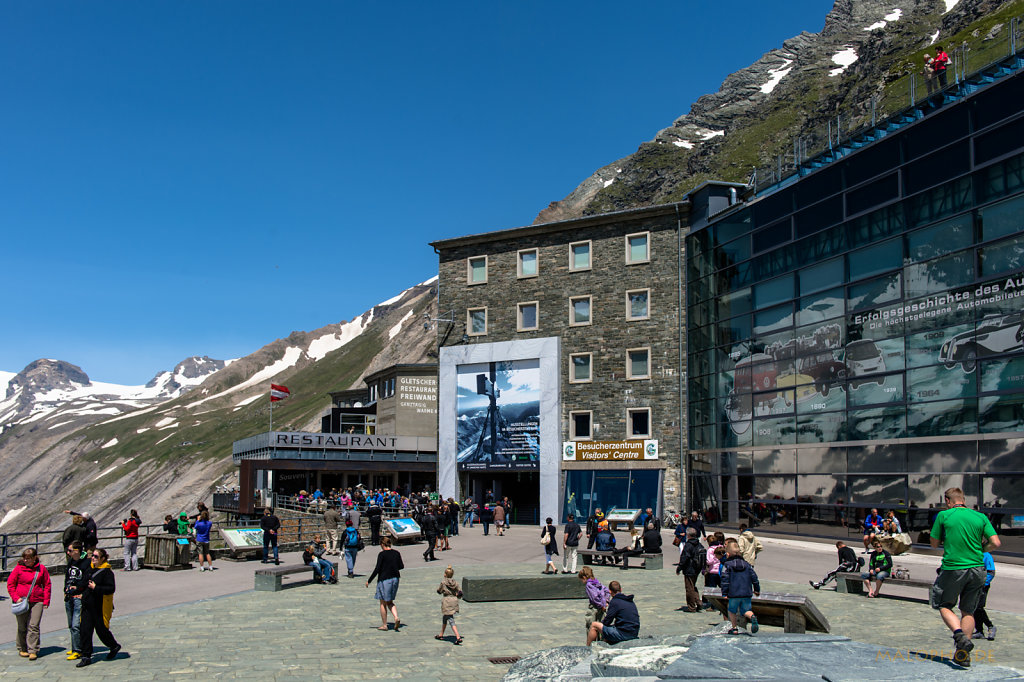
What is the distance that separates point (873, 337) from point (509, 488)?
2095cm

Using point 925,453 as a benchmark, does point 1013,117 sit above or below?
above

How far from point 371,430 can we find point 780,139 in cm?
9406

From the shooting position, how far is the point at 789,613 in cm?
1321

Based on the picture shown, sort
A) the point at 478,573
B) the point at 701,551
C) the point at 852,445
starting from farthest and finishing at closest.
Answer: the point at 852,445, the point at 478,573, the point at 701,551

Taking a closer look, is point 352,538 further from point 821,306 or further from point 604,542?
point 821,306

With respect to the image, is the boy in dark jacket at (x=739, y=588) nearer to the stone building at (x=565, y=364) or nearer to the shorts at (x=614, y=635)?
the shorts at (x=614, y=635)

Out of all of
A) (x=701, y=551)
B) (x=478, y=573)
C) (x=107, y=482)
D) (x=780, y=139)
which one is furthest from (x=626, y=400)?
(x=107, y=482)

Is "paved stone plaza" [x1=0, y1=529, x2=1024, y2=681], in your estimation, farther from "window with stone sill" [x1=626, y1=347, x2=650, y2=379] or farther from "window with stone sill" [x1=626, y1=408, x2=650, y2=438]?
"window with stone sill" [x1=626, y1=347, x2=650, y2=379]

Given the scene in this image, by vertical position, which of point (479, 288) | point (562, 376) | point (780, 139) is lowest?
point (562, 376)

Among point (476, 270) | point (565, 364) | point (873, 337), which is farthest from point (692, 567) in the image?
point (476, 270)

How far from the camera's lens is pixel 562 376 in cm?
4253

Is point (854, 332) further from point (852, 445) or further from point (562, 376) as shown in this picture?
point (562, 376)

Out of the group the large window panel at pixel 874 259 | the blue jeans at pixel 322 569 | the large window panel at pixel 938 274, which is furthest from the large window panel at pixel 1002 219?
the blue jeans at pixel 322 569

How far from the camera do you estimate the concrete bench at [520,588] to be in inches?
716
